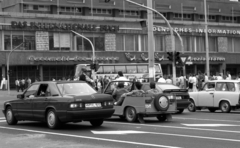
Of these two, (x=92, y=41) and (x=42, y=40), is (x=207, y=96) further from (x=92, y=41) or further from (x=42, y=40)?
(x=92, y=41)

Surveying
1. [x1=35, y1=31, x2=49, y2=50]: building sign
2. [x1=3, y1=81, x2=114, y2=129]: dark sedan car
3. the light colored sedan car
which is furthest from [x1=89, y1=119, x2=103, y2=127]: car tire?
[x1=35, y1=31, x2=49, y2=50]: building sign

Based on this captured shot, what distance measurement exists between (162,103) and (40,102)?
4223 millimetres

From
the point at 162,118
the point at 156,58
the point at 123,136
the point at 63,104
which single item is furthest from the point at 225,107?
the point at 156,58

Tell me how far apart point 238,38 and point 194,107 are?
58.0m

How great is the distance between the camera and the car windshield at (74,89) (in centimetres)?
1475

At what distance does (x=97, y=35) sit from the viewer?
219 ft

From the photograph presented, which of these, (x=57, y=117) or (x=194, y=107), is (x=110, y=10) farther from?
(x=57, y=117)

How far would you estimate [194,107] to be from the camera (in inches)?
913

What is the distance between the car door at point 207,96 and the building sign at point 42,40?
41.5 m

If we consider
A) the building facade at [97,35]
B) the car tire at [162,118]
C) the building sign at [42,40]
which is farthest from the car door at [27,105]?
the building sign at [42,40]

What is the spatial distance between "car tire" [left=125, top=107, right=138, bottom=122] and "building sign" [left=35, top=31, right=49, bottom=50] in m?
45.9

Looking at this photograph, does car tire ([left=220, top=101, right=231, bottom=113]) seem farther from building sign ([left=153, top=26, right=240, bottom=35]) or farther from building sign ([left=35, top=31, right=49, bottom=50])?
building sign ([left=153, top=26, right=240, bottom=35])

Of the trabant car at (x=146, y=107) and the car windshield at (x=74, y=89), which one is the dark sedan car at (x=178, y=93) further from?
the car windshield at (x=74, y=89)

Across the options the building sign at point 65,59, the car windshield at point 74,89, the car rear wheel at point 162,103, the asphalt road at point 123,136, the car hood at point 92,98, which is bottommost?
the asphalt road at point 123,136
